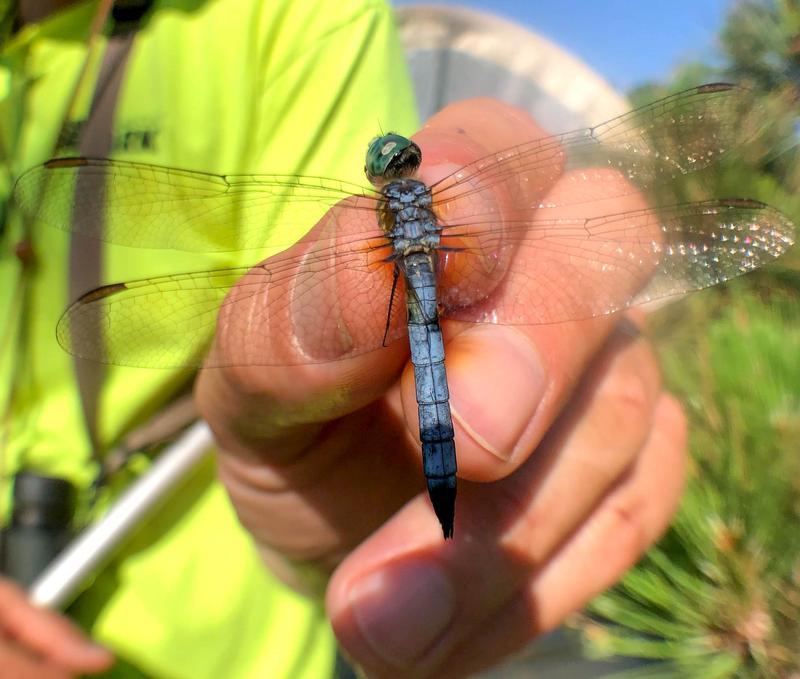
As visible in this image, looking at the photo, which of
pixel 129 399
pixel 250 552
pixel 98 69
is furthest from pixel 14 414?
pixel 98 69

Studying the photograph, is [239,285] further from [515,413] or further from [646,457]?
[646,457]

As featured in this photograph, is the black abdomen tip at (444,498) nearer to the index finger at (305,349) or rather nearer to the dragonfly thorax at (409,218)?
the index finger at (305,349)

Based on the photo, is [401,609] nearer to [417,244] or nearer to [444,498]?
[444,498]

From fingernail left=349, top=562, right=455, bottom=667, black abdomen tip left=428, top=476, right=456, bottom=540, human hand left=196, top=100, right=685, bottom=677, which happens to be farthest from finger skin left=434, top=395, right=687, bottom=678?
black abdomen tip left=428, top=476, right=456, bottom=540

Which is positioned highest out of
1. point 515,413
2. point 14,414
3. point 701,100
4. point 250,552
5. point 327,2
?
point 327,2

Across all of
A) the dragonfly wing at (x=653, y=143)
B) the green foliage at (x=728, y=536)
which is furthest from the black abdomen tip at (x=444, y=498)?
the green foliage at (x=728, y=536)

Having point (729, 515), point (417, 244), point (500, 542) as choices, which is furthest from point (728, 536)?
point (417, 244)
